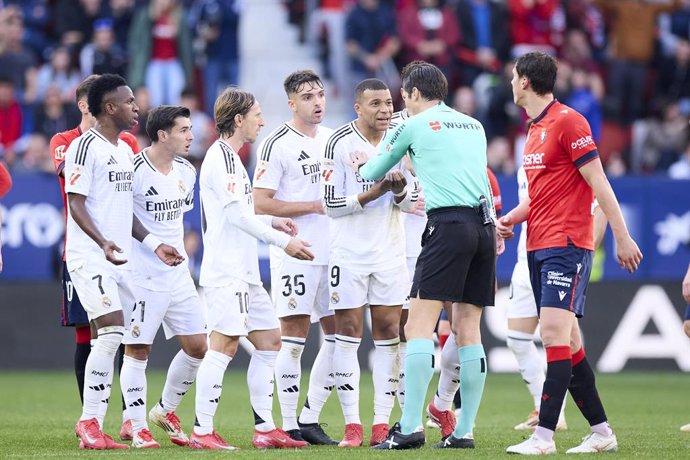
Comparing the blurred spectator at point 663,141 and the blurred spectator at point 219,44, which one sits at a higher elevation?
the blurred spectator at point 219,44

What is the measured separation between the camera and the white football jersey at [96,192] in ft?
31.8

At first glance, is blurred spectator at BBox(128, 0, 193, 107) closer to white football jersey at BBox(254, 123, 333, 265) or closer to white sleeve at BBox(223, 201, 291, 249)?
white football jersey at BBox(254, 123, 333, 265)

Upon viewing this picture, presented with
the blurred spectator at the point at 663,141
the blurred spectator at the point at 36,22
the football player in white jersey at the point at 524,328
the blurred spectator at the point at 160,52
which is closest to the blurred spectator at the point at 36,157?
the blurred spectator at the point at 160,52

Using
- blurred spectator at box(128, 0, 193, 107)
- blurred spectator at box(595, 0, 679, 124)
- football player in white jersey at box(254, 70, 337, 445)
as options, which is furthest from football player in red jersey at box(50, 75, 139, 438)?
blurred spectator at box(595, 0, 679, 124)

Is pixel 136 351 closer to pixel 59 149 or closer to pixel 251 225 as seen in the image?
pixel 251 225

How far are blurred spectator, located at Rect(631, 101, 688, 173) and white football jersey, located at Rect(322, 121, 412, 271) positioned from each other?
11.6 metres

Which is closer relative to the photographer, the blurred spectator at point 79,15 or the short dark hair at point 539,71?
the short dark hair at point 539,71

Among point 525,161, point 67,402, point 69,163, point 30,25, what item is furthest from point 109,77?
point 30,25

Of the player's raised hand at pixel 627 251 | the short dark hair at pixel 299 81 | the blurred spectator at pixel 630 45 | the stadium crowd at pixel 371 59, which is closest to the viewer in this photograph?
the player's raised hand at pixel 627 251

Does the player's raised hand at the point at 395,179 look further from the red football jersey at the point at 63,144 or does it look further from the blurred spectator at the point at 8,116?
the blurred spectator at the point at 8,116

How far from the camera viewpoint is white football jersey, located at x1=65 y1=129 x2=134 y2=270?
9.69m

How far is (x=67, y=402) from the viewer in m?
14.0

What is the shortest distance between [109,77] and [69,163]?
80cm

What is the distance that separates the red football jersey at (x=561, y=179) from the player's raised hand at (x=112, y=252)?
3.01m
